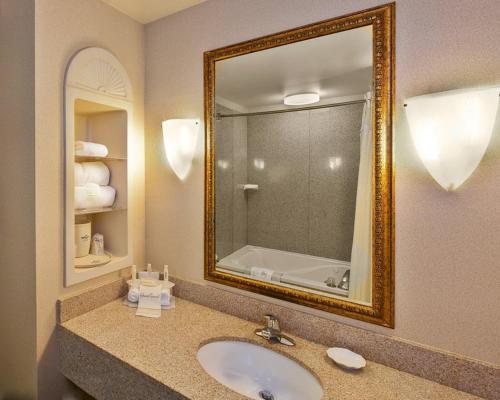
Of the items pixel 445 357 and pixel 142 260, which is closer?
pixel 445 357

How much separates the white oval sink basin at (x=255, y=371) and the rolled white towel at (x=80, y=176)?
993 millimetres

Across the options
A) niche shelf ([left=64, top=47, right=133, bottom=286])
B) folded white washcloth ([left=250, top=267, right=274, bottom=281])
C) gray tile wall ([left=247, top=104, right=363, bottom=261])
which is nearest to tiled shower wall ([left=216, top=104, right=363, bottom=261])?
gray tile wall ([left=247, top=104, right=363, bottom=261])

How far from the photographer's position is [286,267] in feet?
4.13

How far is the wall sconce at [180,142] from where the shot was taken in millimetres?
1467

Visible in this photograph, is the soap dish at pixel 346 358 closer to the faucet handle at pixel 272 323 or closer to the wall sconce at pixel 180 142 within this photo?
the faucet handle at pixel 272 323

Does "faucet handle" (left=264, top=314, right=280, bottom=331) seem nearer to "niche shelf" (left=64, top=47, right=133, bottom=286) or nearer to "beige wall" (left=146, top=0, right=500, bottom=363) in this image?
"beige wall" (left=146, top=0, right=500, bottom=363)

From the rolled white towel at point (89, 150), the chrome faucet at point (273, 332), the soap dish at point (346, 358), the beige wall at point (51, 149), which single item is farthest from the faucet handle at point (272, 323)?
the rolled white towel at point (89, 150)

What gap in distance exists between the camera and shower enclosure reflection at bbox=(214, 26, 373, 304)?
1.08 m

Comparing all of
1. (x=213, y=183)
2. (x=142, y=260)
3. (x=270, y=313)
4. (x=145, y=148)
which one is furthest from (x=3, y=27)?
(x=270, y=313)

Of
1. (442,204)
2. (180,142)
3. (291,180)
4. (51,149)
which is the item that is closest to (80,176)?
(51,149)

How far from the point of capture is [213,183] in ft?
4.73

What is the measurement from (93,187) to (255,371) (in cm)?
115

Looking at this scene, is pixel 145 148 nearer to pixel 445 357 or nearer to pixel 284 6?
pixel 284 6

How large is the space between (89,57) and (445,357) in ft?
6.15
